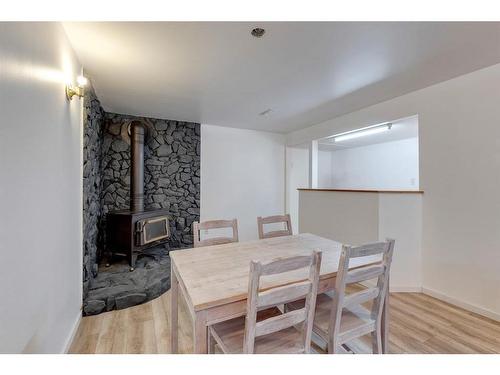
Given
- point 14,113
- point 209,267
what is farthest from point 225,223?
point 14,113

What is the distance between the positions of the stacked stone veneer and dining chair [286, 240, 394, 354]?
1.91 meters

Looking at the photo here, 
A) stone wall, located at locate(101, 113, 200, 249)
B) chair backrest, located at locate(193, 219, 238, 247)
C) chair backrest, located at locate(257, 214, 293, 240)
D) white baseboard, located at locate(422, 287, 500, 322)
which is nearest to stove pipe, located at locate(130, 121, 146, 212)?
stone wall, located at locate(101, 113, 200, 249)

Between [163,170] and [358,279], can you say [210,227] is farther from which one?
[163,170]

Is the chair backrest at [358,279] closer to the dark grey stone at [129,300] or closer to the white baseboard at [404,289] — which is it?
the white baseboard at [404,289]

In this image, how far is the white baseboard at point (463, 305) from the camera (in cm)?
209

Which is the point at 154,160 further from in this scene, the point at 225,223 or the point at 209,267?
the point at 209,267

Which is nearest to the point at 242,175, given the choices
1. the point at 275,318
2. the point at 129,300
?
the point at 129,300

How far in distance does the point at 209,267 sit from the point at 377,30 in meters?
1.94

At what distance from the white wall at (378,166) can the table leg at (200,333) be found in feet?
17.2

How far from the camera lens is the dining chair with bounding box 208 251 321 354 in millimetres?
1013

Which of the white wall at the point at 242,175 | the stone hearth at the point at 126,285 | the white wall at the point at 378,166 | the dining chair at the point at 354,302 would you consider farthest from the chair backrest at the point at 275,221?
the white wall at the point at 378,166

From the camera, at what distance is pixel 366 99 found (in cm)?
293

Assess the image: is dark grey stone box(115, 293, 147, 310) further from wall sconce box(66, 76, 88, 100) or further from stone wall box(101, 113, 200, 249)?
wall sconce box(66, 76, 88, 100)

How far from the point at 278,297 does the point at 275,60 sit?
187 cm
